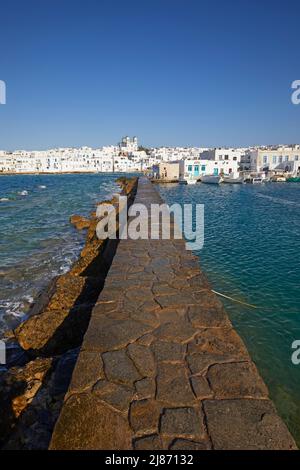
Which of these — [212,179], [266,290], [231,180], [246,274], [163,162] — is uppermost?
[163,162]

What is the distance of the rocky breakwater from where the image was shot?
2.75 meters

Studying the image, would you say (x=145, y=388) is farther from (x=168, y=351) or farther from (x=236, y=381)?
(x=236, y=381)

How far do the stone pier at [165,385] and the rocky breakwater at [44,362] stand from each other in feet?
2.14

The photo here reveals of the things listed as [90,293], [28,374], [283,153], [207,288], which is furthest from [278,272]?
[283,153]

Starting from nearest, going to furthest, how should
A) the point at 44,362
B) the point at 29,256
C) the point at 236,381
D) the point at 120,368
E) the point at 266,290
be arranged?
the point at 236,381
the point at 120,368
the point at 44,362
the point at 266,290
the point at 29,256

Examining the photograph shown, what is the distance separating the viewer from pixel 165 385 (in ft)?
7.90

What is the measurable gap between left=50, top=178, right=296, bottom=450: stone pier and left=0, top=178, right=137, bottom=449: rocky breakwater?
0.65m

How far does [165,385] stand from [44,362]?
191cm

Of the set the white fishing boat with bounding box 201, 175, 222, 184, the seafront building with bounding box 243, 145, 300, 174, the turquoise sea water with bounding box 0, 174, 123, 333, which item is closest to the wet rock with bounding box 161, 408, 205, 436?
the turquoise sea water with bounding box 0, 174, 123, 333

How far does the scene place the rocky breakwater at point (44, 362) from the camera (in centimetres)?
275

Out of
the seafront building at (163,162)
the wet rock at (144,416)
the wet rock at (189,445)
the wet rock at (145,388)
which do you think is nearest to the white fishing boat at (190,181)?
the seafront building at (163,162)

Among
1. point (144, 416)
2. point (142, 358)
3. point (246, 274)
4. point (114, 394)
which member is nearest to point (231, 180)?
point (246, 274)

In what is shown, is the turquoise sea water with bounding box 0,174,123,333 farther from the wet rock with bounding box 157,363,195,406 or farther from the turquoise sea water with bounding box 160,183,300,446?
the turquoise sea water with bounding box 160,183,300,446

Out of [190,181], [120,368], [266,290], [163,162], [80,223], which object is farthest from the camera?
[163,162]
